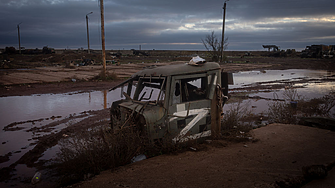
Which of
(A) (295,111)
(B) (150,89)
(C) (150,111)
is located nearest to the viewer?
(C) (150,111)

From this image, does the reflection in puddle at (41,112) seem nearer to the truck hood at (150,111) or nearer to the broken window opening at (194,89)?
the truck hood at (150,111)

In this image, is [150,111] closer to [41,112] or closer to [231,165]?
[231,165]

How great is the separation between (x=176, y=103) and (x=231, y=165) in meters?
1.63

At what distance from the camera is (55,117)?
863 centimetres

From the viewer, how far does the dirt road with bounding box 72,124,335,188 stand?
386 centimetres

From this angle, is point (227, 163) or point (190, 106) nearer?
point (227, 163)

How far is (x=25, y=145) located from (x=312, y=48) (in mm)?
60669

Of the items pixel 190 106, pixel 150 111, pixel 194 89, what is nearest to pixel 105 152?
pixel 150 111

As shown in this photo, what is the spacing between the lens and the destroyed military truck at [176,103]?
480cm

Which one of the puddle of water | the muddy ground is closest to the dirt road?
the muddy ground

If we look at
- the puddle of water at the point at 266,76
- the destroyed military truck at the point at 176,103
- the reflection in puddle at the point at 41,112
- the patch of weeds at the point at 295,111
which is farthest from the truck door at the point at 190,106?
the puddle of water at the point at 266,76

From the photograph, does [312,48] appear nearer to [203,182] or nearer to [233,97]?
[233,97]

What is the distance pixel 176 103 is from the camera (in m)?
5.01

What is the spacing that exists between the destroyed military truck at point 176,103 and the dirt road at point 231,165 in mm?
533
